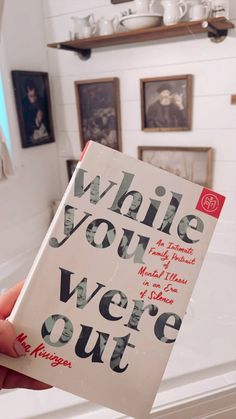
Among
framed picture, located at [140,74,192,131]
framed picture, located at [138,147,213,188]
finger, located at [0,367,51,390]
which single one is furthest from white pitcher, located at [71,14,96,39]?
finger, located at [0,367,51,390]

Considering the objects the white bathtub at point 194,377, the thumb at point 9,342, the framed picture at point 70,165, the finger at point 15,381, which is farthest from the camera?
the framed picture at point 70,165

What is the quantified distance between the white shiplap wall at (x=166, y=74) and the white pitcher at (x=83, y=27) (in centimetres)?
11

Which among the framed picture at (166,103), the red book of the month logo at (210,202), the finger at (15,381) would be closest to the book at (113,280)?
the red book of the month logo at (210,202)

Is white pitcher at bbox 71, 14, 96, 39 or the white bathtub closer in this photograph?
the white bathtub

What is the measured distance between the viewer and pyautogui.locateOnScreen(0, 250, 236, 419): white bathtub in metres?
0.96

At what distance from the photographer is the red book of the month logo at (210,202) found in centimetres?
57

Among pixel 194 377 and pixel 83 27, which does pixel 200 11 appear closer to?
pixel 83 27

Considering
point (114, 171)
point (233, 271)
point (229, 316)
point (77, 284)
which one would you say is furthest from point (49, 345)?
point (233, 271)

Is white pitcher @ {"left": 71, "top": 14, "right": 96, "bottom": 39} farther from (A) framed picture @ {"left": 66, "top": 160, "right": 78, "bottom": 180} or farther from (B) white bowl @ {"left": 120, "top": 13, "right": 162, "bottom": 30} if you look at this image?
(A) framed picture @ {"left": 66, "top": 160, "right": 78, "bottom": 180}

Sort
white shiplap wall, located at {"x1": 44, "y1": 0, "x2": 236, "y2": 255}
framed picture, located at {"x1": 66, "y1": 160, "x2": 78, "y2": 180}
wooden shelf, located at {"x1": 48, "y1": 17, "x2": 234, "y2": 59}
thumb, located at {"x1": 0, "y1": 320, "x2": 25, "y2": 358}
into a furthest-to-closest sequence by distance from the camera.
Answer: framed picture, located at {"x1": 66, "y1": 160, "x2": 78, "y2": 180}
white shiplap wall, located at {"x1": 44, "y1": 0, "x2": 236, "y2": 255}
wooden shelf, located at {"x1": 48, "y1": 17, "x2": 234, "y2": 59}
thumb, located at {"x1": 0, "y1": 320, "x2": 25, "y2": 358}

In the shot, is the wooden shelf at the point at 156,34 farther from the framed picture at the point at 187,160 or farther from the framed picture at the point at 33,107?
the framed picture at the point at 187,160

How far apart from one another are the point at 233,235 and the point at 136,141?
2.32 feet

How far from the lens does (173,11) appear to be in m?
1.45

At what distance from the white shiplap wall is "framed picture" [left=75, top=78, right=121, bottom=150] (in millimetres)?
38
